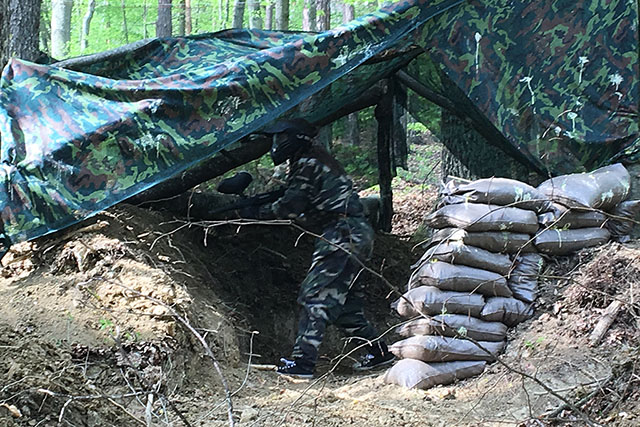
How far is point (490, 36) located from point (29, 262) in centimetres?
400

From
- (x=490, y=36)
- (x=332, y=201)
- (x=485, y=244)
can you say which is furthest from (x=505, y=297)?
(x=490, y=36)

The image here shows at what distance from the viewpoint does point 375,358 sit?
6.04 m

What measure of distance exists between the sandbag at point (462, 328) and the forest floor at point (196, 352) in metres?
0.12

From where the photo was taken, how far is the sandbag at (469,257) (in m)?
5.04

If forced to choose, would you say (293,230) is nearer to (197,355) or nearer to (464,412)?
(197,355)

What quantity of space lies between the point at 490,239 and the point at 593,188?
928 mm

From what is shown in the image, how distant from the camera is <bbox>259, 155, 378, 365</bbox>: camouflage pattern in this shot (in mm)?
5562

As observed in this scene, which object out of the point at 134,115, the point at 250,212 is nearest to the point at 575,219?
the point at 250,212

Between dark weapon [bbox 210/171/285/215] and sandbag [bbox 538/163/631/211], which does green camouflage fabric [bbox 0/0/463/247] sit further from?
sandbag [bbox 538/163/631/211]

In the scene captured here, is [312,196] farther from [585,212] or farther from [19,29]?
[19,29]

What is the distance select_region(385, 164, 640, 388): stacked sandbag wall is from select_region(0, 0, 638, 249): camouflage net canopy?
562 millimetres

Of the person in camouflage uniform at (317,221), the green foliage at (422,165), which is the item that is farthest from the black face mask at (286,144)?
the green foliage at (422,165)

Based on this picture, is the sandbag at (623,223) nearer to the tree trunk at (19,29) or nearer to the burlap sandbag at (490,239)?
the burlap sandbag at (490,239)

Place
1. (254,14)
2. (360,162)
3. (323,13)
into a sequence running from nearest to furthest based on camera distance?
(360,162) < (323,13) < (254,14)
